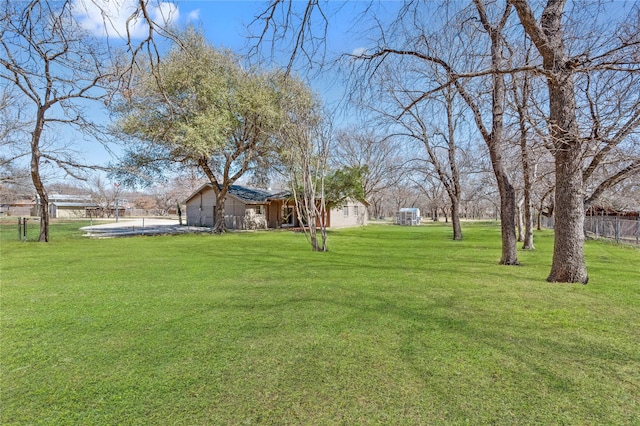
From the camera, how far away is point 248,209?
2411 cm

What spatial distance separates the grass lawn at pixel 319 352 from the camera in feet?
6.88

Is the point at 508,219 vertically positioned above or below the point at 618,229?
above

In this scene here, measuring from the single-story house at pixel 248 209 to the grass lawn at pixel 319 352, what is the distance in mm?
17616

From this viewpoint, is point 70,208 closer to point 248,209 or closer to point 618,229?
point 248,209

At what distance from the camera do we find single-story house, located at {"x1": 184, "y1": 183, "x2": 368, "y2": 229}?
23.9 meters

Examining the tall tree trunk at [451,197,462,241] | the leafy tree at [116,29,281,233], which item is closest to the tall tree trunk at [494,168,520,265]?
the tall tree trunk at [451,197,462,241]

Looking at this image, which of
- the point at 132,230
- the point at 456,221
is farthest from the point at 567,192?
the point at 132,230

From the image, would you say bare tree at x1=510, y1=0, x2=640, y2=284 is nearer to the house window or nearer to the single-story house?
the single-story house

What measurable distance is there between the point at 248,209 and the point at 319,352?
861 inches

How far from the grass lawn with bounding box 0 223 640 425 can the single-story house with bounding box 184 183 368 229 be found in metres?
17.6

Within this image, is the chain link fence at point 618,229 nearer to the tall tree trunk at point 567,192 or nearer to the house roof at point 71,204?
the tall tree trunk at point 567,192

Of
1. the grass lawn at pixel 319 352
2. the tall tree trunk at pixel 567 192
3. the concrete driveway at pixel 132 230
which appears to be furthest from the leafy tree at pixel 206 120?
the tall tree trunk at pixel 567 192

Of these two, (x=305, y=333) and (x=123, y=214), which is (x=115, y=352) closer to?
(x=305, y=333)

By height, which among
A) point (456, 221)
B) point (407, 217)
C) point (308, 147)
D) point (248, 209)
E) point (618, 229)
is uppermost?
point (308, 147)
